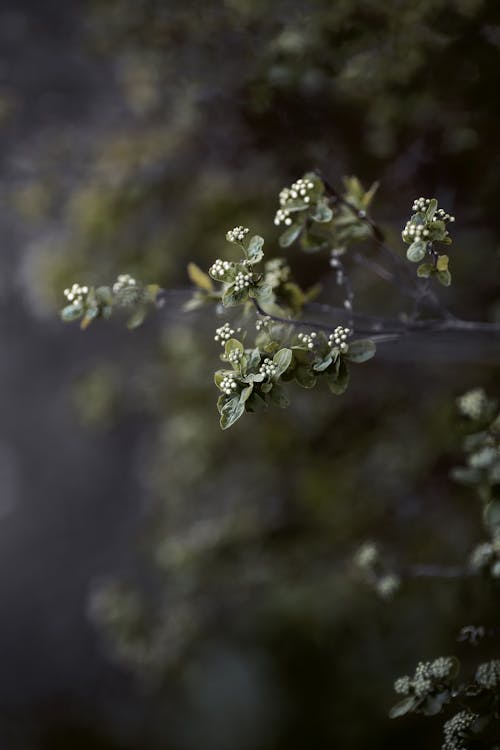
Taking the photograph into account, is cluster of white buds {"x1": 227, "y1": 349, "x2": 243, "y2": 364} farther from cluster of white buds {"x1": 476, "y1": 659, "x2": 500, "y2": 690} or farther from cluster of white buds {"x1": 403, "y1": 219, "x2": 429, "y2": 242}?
cluster of white buds {"x1": 476, "y1": 659, "x2": 500, "y2": 690}

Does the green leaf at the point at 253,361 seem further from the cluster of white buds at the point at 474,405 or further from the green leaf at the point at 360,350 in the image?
the cluster of white buds at the point at 474,405

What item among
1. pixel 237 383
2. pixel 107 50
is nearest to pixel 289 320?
pixel 237 383

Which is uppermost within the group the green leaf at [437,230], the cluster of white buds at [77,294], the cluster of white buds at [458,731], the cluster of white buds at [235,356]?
the cluster of white buds at [77,294]

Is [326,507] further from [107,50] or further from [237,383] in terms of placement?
[107,50]

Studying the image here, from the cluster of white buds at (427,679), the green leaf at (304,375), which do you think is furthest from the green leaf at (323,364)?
the cluster of white buds at (427,679)

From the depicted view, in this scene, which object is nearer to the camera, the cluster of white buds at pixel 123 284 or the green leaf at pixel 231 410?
the green leaf at pixel 231 410

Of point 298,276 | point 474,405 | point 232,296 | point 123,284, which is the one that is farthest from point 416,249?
point 298,276

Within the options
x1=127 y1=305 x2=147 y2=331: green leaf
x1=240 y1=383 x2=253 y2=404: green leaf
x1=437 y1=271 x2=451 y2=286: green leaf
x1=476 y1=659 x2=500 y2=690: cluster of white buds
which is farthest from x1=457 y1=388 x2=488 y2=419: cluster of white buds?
x1=127 y1=305 x2=147 y2=331: green leaf
